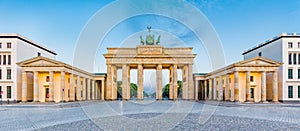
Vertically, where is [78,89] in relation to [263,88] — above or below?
below

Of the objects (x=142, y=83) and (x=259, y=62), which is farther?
(x=142, y=83)

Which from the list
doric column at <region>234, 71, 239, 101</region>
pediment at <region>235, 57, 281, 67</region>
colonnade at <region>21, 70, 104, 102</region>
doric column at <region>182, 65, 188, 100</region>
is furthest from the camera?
doric column at <region>182, 65, 188, 100</region>

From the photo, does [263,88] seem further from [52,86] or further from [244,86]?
[52,86]

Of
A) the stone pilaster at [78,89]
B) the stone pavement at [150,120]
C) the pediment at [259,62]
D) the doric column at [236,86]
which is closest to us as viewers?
the stone pavement at [150,120]

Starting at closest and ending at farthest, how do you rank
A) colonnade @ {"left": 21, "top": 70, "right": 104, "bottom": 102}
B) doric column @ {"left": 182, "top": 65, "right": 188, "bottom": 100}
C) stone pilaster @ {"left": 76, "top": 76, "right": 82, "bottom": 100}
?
colonnade @ {"left": 21, "top": 70, "right": 104, "bottom": 102}, stone pilaster @ {"left": 76, "top": 76, "right": 82, "bottom": 100}, doric column @ {"left": 182, "top": 65, "right": 188, "bottom": 100}

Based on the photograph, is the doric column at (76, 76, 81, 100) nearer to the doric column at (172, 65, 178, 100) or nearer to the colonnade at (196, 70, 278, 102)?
the doric column at (172, 65, 178, 100)

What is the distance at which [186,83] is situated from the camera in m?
63.1

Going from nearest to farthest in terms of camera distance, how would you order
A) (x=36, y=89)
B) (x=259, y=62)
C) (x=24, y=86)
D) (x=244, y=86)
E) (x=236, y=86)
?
(x=259, y=62)
(x=236, y=86)
(x=24, y=86)
(x=36, y=89)
(x=244, y=86)

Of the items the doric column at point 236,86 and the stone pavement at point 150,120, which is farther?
the doric column at point 236,86

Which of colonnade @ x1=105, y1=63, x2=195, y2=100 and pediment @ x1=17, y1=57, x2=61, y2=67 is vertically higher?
pediment @ x1=17, y1=57, x2=61, y2=67

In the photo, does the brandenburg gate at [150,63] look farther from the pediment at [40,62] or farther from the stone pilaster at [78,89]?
the pediment at [40,62]

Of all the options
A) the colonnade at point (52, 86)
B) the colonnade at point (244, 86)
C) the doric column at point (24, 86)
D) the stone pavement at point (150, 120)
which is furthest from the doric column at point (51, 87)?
the colonnade at point (244, 86)

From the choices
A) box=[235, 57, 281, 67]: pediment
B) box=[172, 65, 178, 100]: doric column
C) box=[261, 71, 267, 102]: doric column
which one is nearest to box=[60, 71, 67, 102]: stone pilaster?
box=[172, 65, 178, 100]: doric column

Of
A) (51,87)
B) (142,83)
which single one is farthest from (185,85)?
(51,87)
